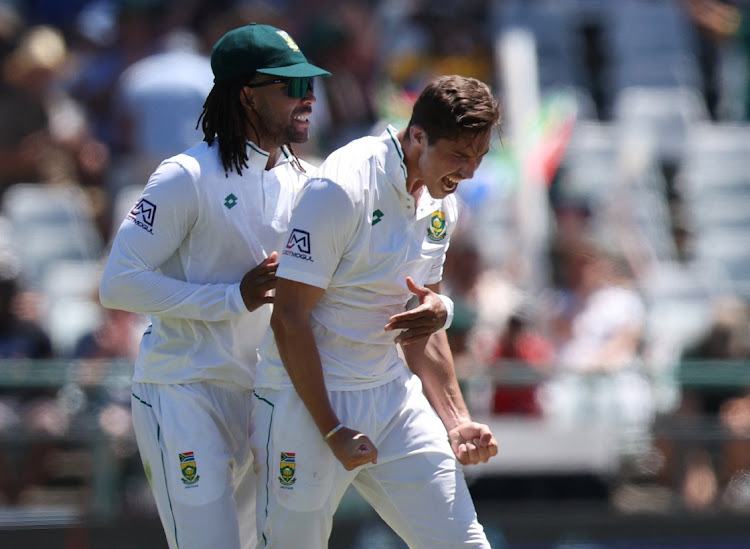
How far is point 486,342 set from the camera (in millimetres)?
7320

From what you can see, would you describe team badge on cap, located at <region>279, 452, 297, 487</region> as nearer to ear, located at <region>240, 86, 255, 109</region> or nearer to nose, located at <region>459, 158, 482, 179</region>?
nose, located at <region>459, 158, 482, 179</region>

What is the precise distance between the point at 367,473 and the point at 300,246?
2.38 ft

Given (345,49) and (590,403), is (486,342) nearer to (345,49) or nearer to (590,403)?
(590,403)

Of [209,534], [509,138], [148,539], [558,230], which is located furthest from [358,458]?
[509,138]

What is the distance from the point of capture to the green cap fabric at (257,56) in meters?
3.74

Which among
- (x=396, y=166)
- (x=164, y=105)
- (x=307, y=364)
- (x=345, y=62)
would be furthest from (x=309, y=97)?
(x=345, y=62)

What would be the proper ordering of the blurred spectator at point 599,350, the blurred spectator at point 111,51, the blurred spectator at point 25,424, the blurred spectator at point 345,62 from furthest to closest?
the blurred spectator at point 345,62 < the blurred spectator at point 111,51 < the blurred spectator at point 599,350 < the blurred spectator at point 25,424

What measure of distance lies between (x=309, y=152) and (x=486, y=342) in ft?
5.59

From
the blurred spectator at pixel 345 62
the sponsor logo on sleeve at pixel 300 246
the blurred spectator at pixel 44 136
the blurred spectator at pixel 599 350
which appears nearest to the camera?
the sponsor logo on sleeve at pixel 300 246

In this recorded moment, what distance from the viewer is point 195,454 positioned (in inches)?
144

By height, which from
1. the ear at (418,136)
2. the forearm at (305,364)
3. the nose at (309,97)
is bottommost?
the forearm at (305,364)

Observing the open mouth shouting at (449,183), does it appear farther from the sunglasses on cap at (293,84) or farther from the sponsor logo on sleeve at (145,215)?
the sponsor logo on sleeve at (145,215)

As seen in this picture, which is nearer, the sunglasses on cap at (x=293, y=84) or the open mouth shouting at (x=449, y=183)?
the open mouth shouting at (x=449, y=183)

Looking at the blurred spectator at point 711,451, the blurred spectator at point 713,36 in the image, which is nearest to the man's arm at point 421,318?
the blurred spectator at point 711,451
